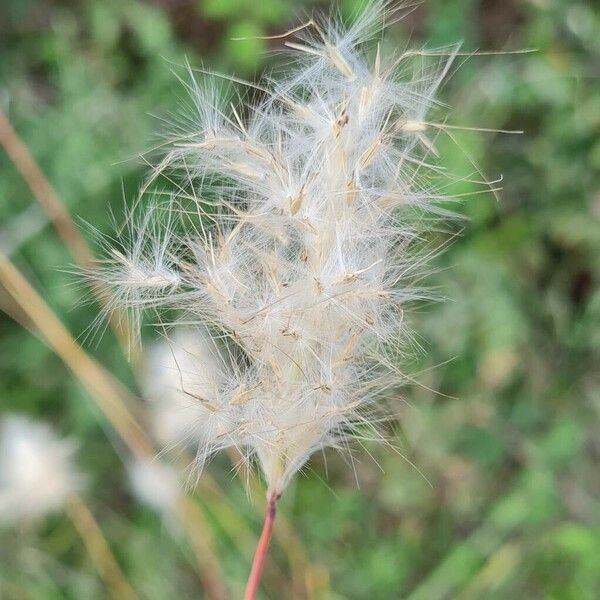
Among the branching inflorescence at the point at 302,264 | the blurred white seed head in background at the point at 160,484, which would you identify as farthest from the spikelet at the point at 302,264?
the blurred white seed head in background at the point at 160,484

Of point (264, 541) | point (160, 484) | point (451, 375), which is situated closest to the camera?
point (264, 541)

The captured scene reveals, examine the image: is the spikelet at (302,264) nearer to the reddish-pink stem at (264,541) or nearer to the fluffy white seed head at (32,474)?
the reddish-pink stem at (264,541)

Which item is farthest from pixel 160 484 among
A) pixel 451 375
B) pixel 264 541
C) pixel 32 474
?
pixel 264 541

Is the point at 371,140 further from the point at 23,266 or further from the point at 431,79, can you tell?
the point at 23,266

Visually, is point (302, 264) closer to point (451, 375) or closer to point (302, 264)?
point (302, 264)

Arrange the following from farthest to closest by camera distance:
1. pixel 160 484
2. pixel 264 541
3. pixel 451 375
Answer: pixel 451 375 → pixel 160 484 → pixel 264 541

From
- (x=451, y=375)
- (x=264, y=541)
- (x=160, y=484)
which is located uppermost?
(x=264, y=541)

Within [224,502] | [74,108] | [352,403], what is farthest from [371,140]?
[74,108]
